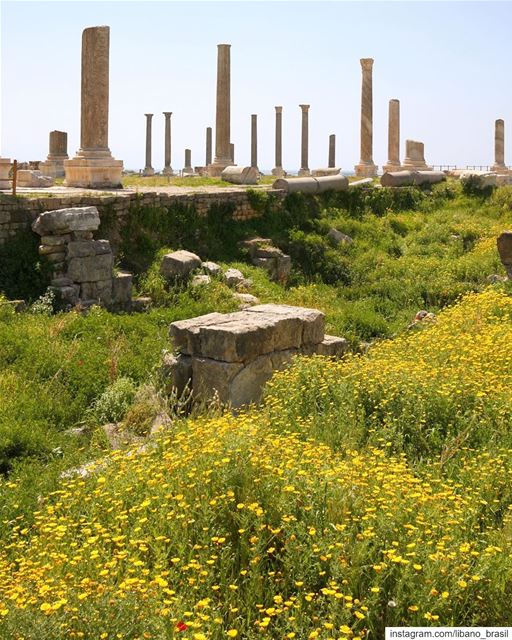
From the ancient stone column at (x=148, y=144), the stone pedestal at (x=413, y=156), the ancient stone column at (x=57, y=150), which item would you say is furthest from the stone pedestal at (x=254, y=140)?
the ancient stone column at (x=57, y=150)

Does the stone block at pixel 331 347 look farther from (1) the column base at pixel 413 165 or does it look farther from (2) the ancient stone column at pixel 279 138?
(2) the ancient stone column at pixel 279 138

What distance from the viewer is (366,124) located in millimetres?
33625

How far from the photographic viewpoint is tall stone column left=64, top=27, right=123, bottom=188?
19.0m

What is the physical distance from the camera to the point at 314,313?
10273mm

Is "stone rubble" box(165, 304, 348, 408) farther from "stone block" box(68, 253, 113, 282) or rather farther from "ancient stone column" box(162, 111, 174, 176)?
"ancient stone column" box(162, 111, 174, 176)

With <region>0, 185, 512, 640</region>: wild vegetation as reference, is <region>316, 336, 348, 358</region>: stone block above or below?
above

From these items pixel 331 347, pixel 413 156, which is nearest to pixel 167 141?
pixel 413 156

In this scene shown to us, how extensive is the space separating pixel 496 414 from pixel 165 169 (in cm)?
3720

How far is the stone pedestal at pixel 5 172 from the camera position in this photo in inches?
671

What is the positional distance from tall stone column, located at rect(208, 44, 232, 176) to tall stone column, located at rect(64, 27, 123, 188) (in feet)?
30.4

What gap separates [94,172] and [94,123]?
119 centimetres

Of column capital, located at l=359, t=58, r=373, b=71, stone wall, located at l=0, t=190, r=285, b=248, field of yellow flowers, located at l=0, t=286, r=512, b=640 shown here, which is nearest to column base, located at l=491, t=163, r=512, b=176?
column capital, located at l=359, t=58, r=373, b=71

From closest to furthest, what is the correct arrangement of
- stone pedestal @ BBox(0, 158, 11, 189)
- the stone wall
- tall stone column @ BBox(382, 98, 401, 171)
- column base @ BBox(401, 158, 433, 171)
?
the stone wall → stone pedestal @ BBox(0, 158, 11, 189) → column base @ BBox(401, 158, 433, 171) → tall stone column @ BBox(382, 98, 401, 171)

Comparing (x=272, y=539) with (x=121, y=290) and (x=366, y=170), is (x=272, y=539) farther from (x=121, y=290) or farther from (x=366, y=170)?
(x=366, y=170)
